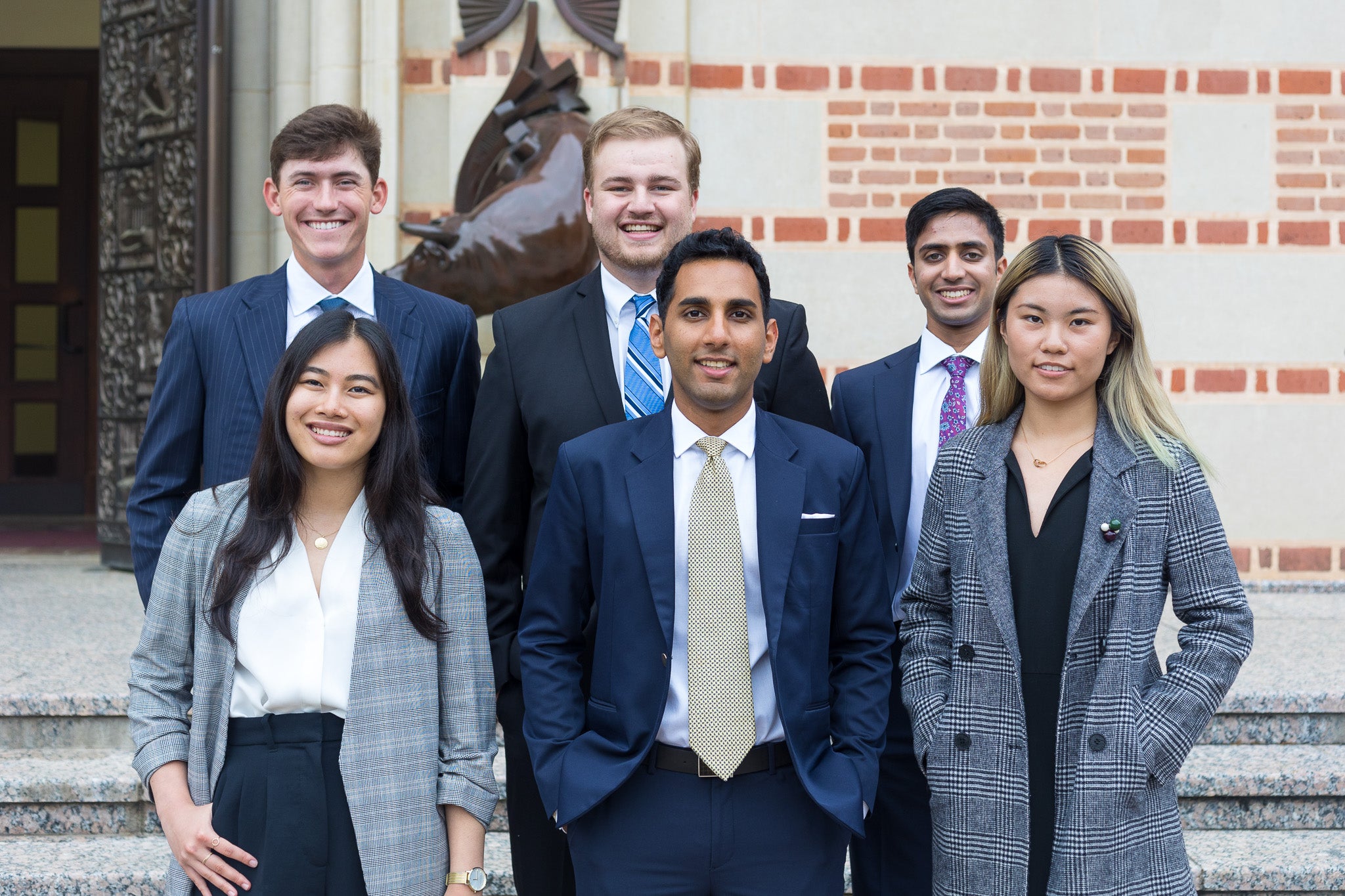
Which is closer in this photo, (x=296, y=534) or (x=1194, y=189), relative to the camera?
(x=296, y=534)

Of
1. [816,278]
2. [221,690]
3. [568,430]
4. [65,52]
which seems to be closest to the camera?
[221,690]

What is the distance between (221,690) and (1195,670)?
1.71 meters

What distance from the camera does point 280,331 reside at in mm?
2699

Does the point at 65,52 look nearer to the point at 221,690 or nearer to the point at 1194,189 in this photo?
the point at 1194,189

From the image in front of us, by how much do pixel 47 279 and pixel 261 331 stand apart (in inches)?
335

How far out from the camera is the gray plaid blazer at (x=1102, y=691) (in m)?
2.19

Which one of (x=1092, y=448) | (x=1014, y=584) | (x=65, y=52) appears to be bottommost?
(x=1014, y=584)

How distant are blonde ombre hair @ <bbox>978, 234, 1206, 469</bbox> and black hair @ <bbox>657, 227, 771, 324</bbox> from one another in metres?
0.49

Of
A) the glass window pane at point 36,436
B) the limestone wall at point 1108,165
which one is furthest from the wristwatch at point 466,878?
the glass window pane at point 36,436

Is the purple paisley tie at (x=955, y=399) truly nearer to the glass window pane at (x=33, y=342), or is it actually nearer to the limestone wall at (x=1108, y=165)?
the limestone wall at (x=1108, y=165)

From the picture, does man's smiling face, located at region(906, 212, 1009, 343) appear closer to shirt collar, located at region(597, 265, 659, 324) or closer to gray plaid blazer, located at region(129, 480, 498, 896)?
shirt collar, located at region(597, 265, 659, 324)

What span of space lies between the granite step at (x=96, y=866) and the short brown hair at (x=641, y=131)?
2.00 m

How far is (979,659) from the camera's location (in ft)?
7.51

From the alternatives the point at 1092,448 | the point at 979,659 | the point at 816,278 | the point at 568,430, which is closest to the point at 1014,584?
the point at 979,659
